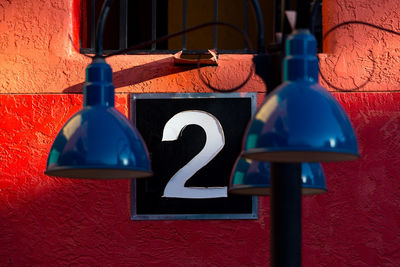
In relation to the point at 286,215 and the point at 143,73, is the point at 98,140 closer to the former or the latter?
the point at 286,215

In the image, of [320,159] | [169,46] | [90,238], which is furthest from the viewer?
[169,46]

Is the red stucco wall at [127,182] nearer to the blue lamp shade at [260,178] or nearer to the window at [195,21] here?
the window at [195,21]

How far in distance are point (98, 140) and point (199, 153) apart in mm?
2737

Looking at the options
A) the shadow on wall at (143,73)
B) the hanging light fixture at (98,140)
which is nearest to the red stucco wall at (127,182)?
the shadow on wall at (143,73)

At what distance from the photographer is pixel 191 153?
506 cm

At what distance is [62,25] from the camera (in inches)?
207

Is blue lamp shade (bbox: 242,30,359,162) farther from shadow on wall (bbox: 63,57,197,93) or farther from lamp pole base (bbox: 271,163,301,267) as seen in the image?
shadow on wall (bbox: 63,57,197,93)

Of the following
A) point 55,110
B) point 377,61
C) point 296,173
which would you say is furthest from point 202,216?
point 296,173

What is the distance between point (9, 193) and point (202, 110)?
1545 millimetres

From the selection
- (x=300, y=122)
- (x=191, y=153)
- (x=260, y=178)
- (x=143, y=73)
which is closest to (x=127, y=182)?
(x=191, y=153)

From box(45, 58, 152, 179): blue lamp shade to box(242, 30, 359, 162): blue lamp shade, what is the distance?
49 cm

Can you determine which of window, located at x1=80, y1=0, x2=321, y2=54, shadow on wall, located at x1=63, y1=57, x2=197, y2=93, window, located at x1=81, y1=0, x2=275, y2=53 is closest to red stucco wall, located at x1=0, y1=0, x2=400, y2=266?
shadow on wall, located at x1=63, y1=57, x2=197, y2=93

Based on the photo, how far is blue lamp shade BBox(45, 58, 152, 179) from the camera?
2.34m

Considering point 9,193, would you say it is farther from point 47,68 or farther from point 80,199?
point 47,68
